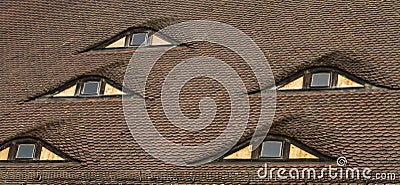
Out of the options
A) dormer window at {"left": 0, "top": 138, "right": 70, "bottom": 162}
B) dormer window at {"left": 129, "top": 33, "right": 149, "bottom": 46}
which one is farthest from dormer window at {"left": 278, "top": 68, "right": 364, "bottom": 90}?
dormer window at {"left": 0, "top": 138, "right": 70, "bottom": 162}

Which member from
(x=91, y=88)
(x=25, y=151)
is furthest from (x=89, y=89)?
(x=25, y=151)

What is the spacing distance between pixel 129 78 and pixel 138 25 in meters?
1.58

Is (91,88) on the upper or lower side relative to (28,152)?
upper

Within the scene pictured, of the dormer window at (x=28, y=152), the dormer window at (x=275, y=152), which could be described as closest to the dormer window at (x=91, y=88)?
the dormer window at (x=28, y=152)

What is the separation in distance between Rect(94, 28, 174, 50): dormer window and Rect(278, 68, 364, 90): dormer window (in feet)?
8.79

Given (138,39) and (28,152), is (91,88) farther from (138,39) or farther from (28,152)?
(28,152)

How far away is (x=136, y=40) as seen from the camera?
671 inches

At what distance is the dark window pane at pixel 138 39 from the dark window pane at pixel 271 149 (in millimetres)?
3862

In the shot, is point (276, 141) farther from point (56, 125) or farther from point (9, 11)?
point (9, 11)

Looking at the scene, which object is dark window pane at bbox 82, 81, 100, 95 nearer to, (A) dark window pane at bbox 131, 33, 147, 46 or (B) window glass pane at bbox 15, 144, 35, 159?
(A) dark window pane at bbox 131, 33, 147, 46

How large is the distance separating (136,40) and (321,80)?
3705 millimetres

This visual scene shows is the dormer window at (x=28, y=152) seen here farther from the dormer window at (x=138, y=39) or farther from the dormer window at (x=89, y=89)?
the dormer window at (x=138, y=39)

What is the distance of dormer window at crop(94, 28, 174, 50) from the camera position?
16781mm

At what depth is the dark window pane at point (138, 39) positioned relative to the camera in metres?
16.9
